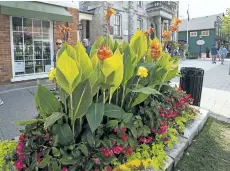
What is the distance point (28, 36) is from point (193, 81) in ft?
19.9

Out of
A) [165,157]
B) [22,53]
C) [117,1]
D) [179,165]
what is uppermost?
[117,1]

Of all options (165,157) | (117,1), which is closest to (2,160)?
(165,157)

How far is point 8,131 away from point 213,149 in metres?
3.11

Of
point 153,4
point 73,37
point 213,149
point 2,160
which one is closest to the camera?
point 2,160

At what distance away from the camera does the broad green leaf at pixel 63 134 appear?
190 centimetres

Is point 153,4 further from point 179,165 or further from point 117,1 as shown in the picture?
point 179,165

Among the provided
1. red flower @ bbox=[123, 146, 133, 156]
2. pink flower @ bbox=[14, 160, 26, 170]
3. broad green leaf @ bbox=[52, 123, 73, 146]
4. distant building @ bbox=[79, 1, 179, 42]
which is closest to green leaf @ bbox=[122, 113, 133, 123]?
red flower @ bbox=[123, 146, 133, 156]

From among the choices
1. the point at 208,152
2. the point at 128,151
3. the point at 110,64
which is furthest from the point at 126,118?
the point at 208,152

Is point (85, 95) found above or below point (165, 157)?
above

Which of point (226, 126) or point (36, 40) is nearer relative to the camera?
point (226, 126)

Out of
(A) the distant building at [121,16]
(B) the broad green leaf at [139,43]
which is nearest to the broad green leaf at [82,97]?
(B) the broad green leaf at [139,43]

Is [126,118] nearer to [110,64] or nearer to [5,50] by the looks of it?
[110,64]

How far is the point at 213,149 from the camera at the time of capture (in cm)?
287

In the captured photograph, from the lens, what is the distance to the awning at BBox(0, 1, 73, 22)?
6344mm
